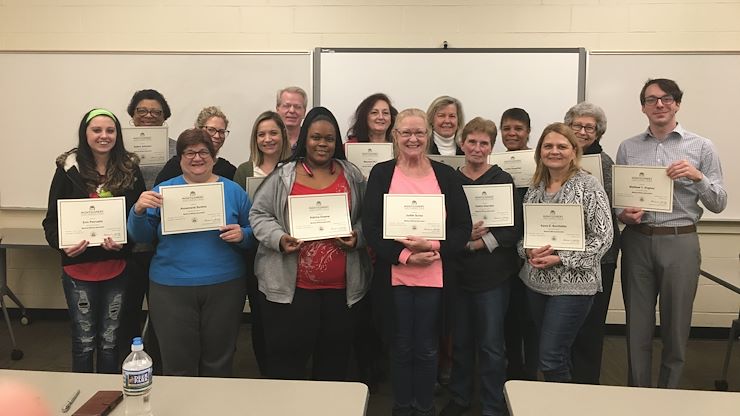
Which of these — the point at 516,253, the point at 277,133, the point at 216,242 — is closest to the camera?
the point at 216,242

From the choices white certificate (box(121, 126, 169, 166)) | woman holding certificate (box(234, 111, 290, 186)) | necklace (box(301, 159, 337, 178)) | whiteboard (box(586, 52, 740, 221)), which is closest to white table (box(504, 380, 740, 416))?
necklace (box(301, 159, 337, 178))

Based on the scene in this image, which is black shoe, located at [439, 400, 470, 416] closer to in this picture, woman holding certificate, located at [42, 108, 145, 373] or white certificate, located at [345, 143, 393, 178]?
white certificate, located at [345, 143, 393, 178]

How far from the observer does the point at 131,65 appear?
434cm

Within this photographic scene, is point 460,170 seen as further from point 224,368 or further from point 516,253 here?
point 224,368

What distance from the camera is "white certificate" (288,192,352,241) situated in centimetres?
242

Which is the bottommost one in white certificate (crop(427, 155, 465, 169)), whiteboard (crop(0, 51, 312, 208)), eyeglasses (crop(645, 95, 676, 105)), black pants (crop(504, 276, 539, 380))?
black pants (crop(504, 276, 539, 380))

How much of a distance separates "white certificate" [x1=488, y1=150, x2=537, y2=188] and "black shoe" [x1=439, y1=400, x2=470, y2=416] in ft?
4.23

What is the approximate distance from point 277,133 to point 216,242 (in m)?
0.79

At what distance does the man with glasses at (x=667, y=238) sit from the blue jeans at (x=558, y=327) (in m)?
0.60

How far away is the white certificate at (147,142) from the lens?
301 cm

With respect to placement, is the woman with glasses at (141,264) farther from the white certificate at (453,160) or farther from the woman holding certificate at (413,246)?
the white certificate at (453,160)

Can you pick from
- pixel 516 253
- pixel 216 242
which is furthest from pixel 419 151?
pixel 216 242

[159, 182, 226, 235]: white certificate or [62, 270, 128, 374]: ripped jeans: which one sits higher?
[159, 182, 226, 235]: white certificate

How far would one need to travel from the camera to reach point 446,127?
3230 millimetres
